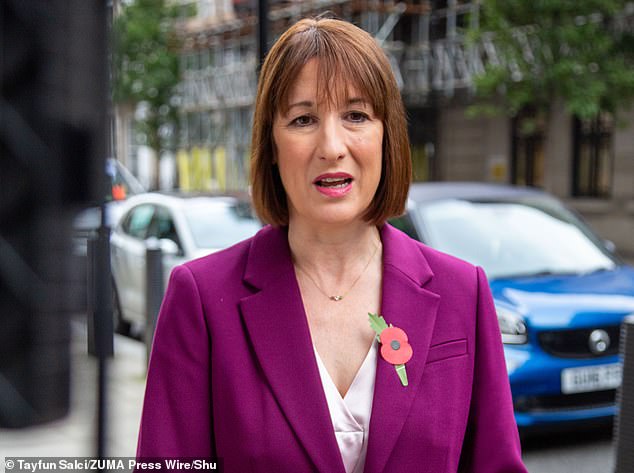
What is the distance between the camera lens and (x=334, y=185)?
196cm

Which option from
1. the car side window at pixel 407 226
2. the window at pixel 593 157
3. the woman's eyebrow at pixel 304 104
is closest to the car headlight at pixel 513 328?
the car side window at pixel 407 226

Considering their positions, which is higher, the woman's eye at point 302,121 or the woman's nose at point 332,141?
the woman's eye at point 302,121

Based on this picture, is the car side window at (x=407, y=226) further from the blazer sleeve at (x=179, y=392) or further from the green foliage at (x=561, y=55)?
the green foliage at (x=561, y=55)

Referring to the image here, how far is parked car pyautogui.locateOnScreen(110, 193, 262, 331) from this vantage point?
340 inches

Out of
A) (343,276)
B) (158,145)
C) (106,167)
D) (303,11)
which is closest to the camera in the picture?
(106,167)

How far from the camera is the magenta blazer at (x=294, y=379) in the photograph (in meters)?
1.86

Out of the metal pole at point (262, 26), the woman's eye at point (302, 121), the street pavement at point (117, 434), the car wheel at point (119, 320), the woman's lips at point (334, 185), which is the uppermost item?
the metal pole at point (262, 26)

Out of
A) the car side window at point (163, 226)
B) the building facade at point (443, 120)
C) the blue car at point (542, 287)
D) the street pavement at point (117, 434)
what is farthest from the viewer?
the building facade at point (443, 120)

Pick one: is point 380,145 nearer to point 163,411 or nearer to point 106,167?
point 163,411

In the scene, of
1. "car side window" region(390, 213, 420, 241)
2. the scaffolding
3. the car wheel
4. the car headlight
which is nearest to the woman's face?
the car headlight

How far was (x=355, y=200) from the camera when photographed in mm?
1974

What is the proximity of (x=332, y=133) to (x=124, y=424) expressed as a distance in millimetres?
4520

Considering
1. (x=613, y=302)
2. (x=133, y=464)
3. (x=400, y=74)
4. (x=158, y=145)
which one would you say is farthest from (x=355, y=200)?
(x=158, y=145)

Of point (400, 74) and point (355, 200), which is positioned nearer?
point (355, 200)
